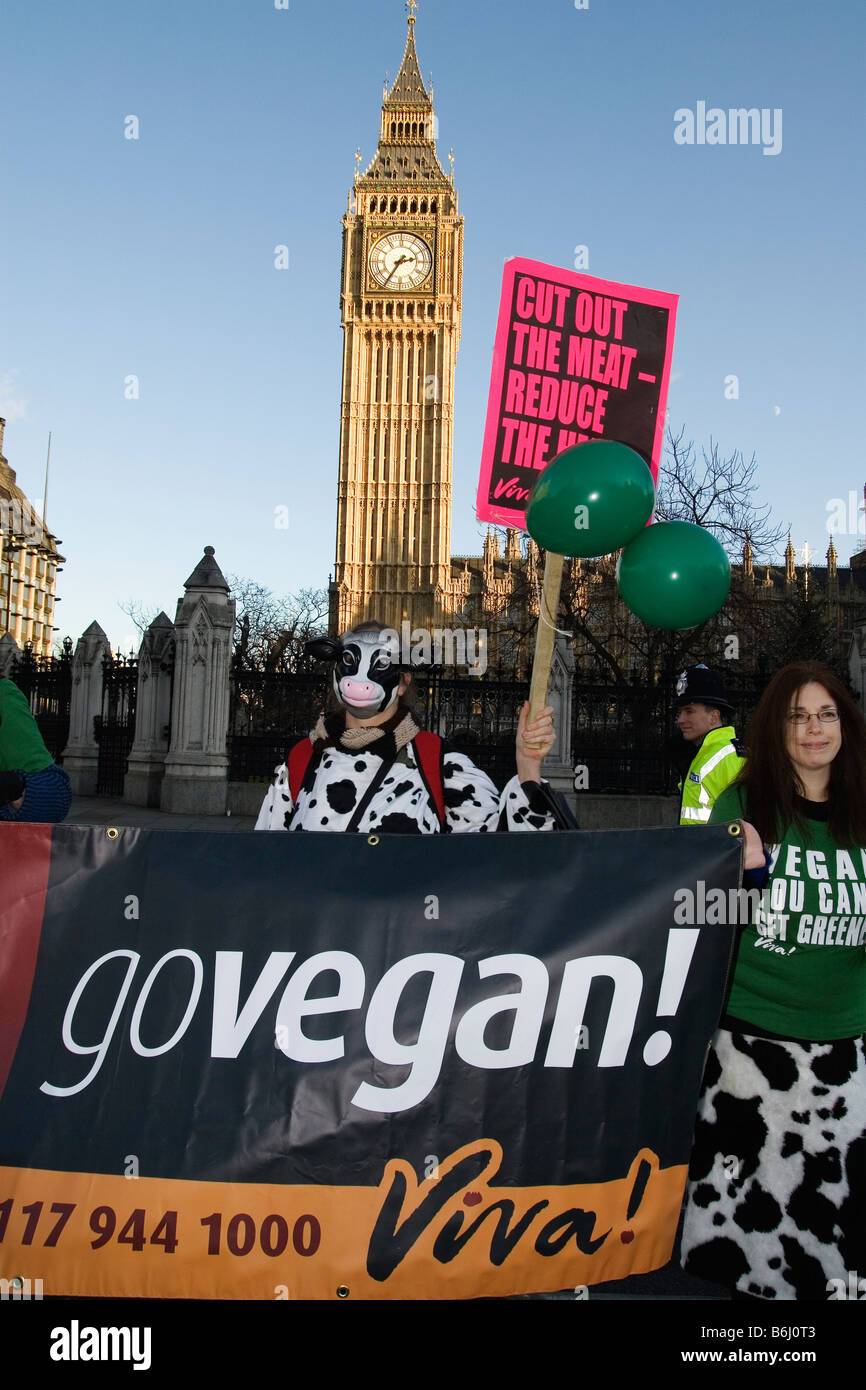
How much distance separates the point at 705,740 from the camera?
4934 millimetres

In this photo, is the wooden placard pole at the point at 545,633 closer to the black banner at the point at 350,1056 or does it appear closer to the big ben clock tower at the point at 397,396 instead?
the black banner at the point at 350,1056

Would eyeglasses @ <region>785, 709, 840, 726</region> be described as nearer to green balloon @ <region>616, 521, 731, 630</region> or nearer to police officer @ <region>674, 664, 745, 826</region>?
green balloon @ <region>616, 521, 731, 630</region>

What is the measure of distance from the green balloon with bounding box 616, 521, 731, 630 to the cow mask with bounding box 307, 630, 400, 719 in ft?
2.72

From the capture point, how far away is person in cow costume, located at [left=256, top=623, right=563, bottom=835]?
126 inches

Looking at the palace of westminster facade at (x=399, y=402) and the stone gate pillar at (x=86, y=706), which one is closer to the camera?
the stone gate pillar at (x=86, y=706)

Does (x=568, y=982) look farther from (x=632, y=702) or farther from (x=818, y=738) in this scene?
(x=632, y=702)

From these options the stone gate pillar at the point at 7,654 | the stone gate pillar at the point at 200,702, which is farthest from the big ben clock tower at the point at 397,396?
the stone gate pillar at the point at 200,702

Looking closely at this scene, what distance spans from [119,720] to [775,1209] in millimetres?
15112

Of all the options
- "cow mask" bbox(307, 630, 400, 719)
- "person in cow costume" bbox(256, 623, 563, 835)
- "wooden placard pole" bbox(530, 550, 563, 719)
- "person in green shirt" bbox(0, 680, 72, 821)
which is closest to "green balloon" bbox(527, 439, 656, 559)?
"wooden placard pole" bbox(530, 550, 563, 719)

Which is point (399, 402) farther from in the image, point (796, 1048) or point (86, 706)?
point (796, 1048)

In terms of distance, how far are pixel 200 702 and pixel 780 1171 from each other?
41.0 ft

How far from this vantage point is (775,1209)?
2.50m

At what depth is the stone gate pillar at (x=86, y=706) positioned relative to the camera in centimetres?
1655
